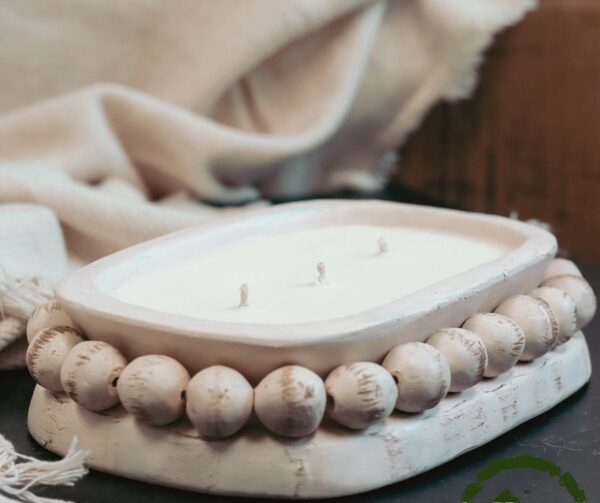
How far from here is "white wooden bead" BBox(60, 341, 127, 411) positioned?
450 millimetres

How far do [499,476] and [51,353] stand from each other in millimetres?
216

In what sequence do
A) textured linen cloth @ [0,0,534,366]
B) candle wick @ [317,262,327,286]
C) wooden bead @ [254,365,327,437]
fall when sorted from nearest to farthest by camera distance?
wooden bead @ [254,365,327,437], candle wick @ [317,262,327,286], textured linen cloth @ [0,0,534,366]

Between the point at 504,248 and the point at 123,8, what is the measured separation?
1.79 ft

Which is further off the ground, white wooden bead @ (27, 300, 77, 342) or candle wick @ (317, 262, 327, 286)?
candle wick @ (317, 262, 327, 286)

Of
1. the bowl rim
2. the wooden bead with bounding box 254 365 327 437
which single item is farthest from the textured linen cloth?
the wooden bead with bounding box 254 365 327 437

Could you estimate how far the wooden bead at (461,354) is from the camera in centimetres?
47

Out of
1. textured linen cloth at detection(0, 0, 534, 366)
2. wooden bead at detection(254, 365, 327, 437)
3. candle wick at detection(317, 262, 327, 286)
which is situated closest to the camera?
wooden bead at detection(254, 365, 327, 437)

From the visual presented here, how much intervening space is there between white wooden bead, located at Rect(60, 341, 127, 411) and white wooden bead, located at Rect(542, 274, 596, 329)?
0.25m

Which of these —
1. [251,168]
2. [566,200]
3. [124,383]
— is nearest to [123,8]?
[251,168]

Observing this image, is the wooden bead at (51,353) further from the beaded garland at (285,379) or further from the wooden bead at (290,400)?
the wooden bead at (290,400)

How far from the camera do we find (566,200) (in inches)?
37.9

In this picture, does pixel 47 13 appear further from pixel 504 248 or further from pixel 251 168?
pixel 504 248

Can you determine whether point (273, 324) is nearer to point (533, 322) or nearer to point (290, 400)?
point (290, 400)

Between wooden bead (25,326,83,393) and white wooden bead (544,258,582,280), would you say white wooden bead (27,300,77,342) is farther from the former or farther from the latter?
white wooden bead (544,258,582,280)
